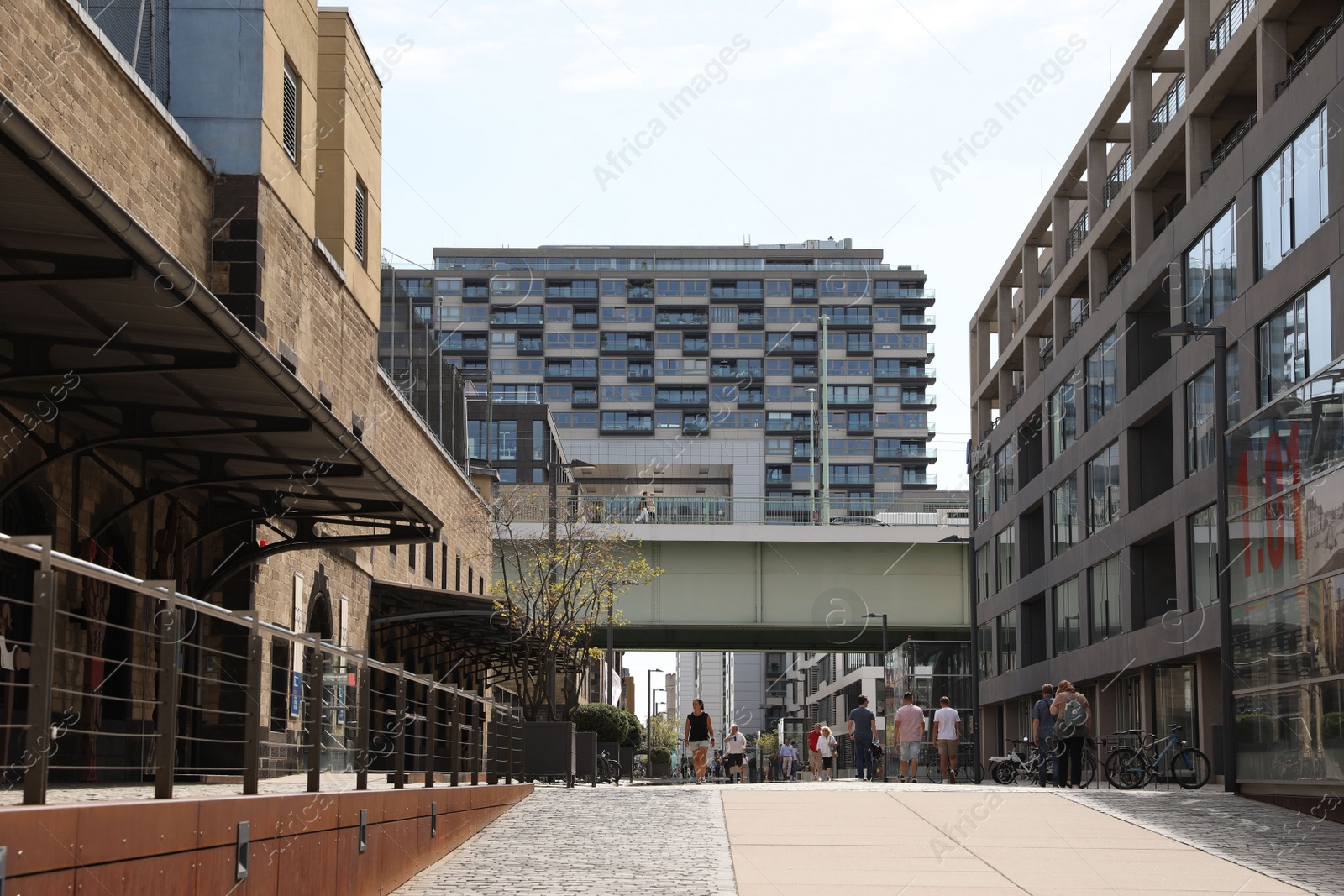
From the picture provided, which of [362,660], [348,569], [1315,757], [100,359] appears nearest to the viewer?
[362,660]

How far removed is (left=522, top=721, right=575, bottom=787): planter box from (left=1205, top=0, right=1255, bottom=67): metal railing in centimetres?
1885

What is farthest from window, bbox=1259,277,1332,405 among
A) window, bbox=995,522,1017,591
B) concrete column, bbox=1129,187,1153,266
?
window, bbox=995,522,1017,591

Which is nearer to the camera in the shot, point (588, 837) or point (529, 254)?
point (588, 837)

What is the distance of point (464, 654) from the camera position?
1503 inches

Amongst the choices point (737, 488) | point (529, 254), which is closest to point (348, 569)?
point (737, 488)

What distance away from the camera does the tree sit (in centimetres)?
3284

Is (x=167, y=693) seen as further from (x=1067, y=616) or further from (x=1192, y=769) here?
(x=1067, y=616)

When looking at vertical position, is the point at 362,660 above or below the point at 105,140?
below

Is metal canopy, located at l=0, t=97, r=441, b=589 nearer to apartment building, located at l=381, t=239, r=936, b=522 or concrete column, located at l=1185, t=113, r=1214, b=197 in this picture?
concrete column, located at l=1185, t=113, r=1214, b=197

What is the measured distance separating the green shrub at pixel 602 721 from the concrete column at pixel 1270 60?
21025 millimetres

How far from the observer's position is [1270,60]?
29016 millimetres

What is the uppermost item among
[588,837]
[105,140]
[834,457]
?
[834,457]

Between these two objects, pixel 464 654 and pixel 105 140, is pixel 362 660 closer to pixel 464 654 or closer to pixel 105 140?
pixel 105 140

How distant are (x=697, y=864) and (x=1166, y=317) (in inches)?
1165
